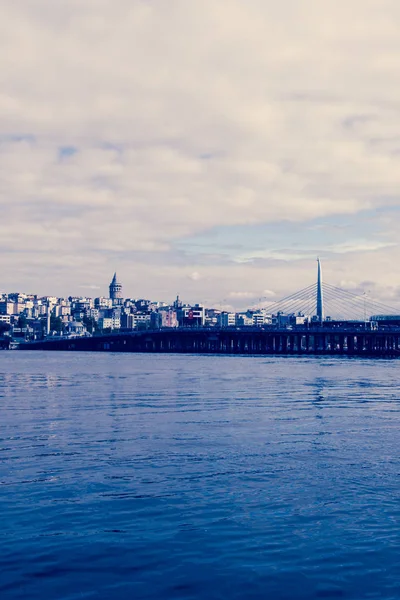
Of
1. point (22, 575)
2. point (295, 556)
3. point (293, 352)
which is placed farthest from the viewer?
point (293, 352)

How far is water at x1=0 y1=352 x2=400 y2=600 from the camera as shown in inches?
552

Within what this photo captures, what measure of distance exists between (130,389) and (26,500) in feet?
127

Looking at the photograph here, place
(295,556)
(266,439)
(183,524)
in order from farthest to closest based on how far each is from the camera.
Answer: (266,439) → (183,524) → (295,556)

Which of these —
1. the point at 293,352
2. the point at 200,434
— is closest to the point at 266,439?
the point at 200,434

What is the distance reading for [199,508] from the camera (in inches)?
728

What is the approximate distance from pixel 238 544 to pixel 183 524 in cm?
182

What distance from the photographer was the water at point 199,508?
14.0 m

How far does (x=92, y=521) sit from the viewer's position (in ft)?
56.8

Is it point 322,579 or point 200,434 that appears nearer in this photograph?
point 322,579

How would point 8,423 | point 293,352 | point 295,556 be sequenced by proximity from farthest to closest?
point 293,352 → point 8,423 → point 295,556

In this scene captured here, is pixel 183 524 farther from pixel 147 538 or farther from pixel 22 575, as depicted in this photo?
pixel 22 575

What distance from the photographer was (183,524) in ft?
56.3

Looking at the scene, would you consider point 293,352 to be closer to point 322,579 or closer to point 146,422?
point 146,422

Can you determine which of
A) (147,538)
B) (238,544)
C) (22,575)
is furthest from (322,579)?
(22,575)
